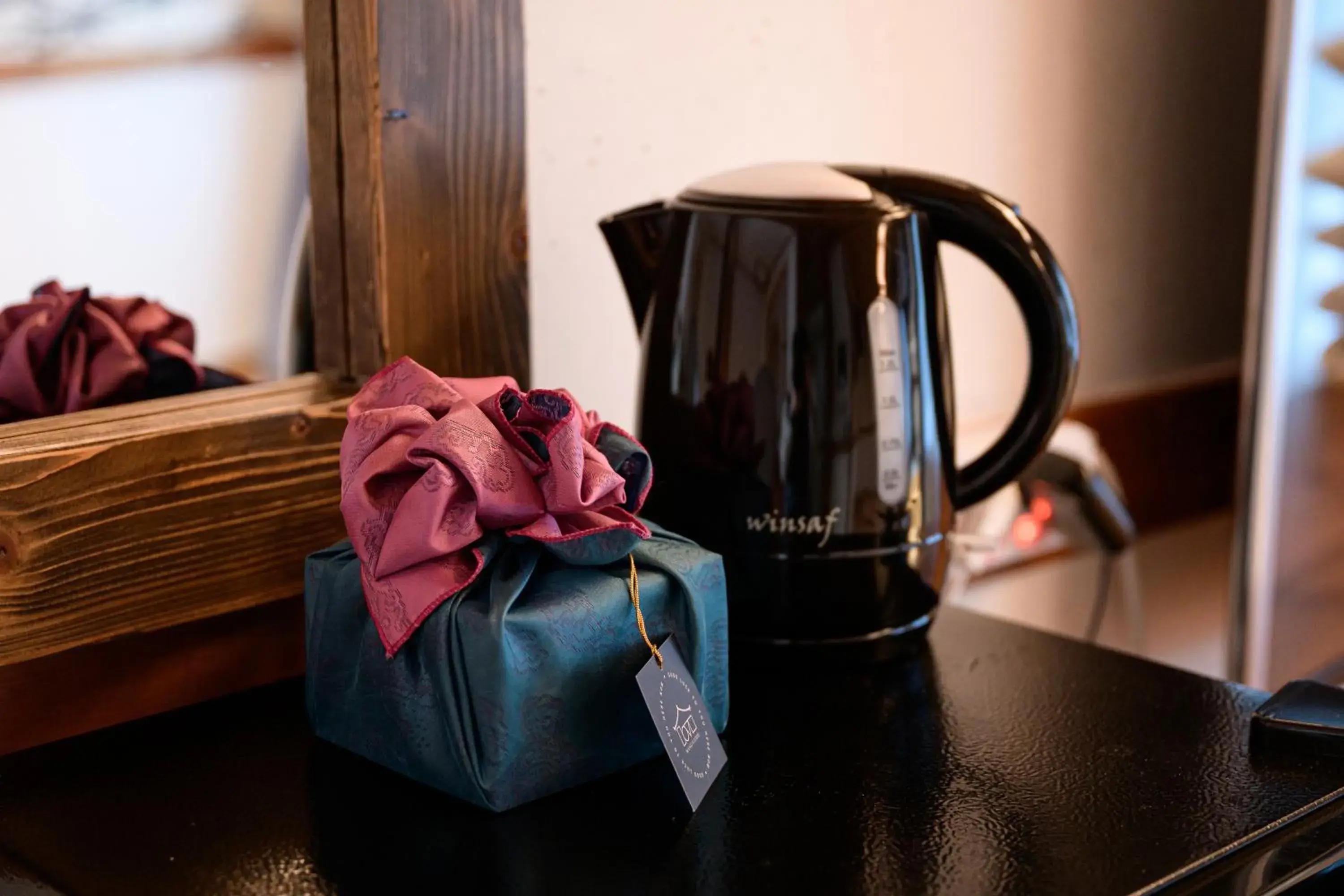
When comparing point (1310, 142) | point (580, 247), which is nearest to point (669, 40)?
point (580, 247)

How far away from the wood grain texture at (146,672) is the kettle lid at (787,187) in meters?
0.31

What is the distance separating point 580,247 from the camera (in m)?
0.91

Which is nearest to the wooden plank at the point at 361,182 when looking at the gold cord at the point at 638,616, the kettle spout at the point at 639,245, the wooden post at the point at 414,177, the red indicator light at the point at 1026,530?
the wooden post at the point at 414,177

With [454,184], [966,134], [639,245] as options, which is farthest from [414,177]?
[966,134]

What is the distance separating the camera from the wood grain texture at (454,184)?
723mm

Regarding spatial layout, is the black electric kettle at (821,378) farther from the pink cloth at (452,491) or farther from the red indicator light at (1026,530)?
A: the red indicator light at (1026,530)

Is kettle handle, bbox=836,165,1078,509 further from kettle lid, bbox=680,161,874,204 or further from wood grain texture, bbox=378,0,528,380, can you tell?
wood grain texture, bbox=378,0,528,380

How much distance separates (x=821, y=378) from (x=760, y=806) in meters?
0.22

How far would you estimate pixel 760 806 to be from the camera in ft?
1.85

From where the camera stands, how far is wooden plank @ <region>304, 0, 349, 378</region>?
0.72 metres

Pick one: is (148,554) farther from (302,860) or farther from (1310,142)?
(1310,142)

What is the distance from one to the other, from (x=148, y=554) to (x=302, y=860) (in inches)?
7.8

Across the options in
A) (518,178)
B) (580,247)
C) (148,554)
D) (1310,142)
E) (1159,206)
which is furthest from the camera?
(1159,206)

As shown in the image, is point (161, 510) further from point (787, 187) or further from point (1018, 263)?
point (1018, 263)
